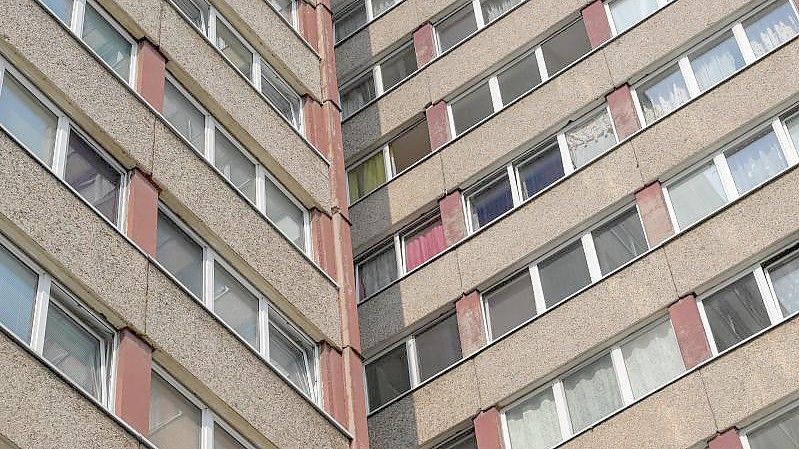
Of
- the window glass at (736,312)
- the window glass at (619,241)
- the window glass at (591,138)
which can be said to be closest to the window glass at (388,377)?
the window glass at (619,241)

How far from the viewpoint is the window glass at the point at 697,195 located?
A: 23.5 metres

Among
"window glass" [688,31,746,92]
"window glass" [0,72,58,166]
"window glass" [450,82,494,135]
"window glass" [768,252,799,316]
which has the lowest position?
"window glass" [768,252,799,316]

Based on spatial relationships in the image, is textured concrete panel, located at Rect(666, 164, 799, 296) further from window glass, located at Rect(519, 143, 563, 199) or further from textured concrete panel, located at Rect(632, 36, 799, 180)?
window glass, located at Rect(519, 143, 563, 199)

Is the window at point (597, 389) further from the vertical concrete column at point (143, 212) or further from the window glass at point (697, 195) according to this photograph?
the vertical concrete column at point (143, 212)

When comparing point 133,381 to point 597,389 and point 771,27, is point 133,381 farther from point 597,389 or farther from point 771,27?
point 771,27

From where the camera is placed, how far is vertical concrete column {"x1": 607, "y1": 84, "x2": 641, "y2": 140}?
2566cm

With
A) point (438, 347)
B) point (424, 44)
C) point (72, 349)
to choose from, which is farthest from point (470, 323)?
point (72, 349)

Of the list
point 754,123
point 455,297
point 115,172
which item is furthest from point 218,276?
point 754,123

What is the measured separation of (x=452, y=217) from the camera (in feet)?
88.9

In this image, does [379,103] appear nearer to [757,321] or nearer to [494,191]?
[494,191]

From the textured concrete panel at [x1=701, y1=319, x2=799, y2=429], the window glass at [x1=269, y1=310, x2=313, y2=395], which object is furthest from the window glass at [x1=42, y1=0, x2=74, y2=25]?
the textured concrete panel at [x1=701, y1=319, x2=799, y2=429]

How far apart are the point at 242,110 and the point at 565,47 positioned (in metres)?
7.55

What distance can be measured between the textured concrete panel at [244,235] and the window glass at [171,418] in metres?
3.34

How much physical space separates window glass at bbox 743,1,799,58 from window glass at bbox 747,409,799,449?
7642 mm
